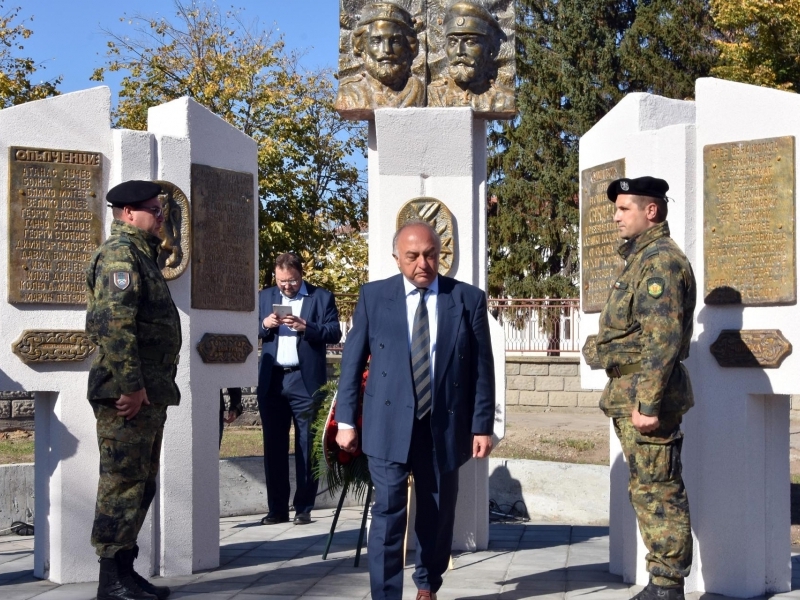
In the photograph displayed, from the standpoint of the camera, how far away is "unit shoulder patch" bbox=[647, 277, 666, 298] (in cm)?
560

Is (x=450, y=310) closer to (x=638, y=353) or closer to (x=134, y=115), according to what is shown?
(x=638, y=353)

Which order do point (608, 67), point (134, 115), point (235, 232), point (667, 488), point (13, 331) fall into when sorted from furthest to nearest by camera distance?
point (608, 67)
point (134, 115)
point (235, 232)
point (13, 331)
point (667, 488)

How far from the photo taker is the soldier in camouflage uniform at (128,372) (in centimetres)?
572

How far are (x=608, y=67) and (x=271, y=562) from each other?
1093 inches

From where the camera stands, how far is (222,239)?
7137 millimetres

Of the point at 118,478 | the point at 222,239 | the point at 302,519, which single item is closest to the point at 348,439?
the point at 118,478

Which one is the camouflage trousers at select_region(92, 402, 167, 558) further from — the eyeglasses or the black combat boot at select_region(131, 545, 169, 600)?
the eyeglasses

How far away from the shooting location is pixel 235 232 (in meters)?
7.25

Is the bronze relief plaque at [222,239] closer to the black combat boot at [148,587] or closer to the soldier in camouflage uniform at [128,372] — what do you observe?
the soldier in camouflage uniform at [128,372]

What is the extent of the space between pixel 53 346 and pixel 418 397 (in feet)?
7.55

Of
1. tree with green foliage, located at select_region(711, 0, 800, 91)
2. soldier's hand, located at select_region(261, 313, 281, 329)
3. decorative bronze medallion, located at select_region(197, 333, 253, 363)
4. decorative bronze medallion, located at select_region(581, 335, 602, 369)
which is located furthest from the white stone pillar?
tree with green foliage, located at select_region(711, 0, 800, 91)

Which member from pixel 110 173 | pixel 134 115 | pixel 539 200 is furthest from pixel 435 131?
pixel 539 200

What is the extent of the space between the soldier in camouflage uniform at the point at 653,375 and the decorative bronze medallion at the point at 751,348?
1.82 feet

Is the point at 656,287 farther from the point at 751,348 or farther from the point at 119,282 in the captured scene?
the point at 119,282
